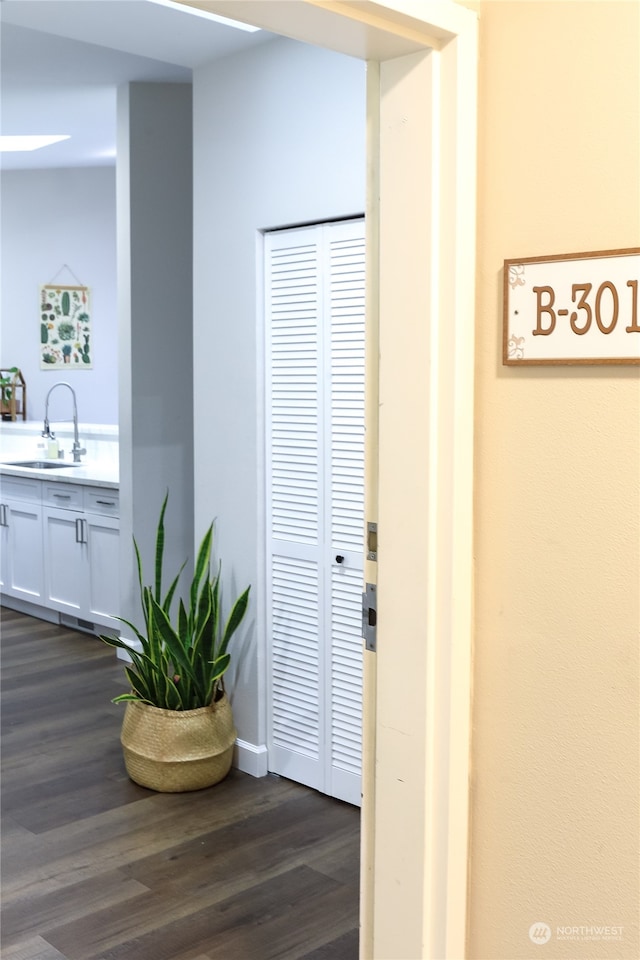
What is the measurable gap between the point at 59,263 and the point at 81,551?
273 centimetres

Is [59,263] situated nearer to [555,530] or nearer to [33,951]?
[33,951]

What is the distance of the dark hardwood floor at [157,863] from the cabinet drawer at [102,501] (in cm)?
122

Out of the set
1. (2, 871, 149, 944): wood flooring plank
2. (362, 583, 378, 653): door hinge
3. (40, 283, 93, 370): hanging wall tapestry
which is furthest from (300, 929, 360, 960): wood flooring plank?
(40, 283, 93, 370): hanging wall tapestry

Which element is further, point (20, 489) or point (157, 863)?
point (20, 489)

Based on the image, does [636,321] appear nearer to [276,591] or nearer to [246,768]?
[276,591]

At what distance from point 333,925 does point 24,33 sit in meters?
3.16

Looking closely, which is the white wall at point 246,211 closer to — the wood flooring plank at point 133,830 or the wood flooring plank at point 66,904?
the wood flooring plank at point 133,830

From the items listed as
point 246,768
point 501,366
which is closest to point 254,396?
point 246,768

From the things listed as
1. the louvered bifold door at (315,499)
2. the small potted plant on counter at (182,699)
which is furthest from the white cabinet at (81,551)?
the louvered bifold door at (315,499)

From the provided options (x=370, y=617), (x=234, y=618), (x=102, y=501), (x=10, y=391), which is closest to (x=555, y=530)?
(x=370, y=617)

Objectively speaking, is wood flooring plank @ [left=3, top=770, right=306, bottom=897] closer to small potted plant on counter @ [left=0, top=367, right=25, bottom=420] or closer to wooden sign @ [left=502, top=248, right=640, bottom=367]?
wooden sign @ [left=502, top=248, right=640, bottom=367]

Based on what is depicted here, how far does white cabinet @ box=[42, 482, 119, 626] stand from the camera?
16.1 feet

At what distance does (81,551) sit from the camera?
16.7 feet

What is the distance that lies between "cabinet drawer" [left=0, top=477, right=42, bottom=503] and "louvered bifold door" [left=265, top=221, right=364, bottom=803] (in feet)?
8.08
